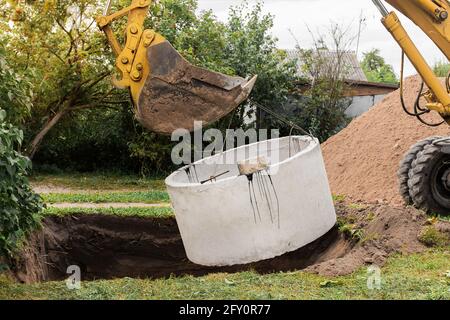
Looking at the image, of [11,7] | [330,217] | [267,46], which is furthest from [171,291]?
[267,46]

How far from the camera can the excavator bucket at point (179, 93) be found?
356 inches

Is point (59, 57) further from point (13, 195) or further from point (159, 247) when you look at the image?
point (13, 195)

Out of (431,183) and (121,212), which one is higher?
(431,183)

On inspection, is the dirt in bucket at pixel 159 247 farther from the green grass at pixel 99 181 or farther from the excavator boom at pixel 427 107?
the green grass at pixel 99 181

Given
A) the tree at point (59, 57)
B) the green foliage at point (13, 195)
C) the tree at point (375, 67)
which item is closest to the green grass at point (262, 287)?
the green foliage at point (13, 195)

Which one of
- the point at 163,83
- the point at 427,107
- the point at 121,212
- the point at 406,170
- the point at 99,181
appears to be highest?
the point at 163,83

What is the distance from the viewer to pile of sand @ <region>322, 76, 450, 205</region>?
15.4 metres

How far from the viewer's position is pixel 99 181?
1852cm

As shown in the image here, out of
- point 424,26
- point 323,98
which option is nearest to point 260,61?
point 323,98

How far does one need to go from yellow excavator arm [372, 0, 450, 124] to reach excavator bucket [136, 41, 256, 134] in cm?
282

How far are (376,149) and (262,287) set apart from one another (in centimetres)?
905

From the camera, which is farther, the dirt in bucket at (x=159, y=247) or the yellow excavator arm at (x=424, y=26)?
the yellow excavator arm at (x=424, y=26)

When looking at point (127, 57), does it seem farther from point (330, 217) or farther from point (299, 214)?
point (330, 217)

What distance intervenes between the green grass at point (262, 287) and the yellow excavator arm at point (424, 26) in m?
2.99
